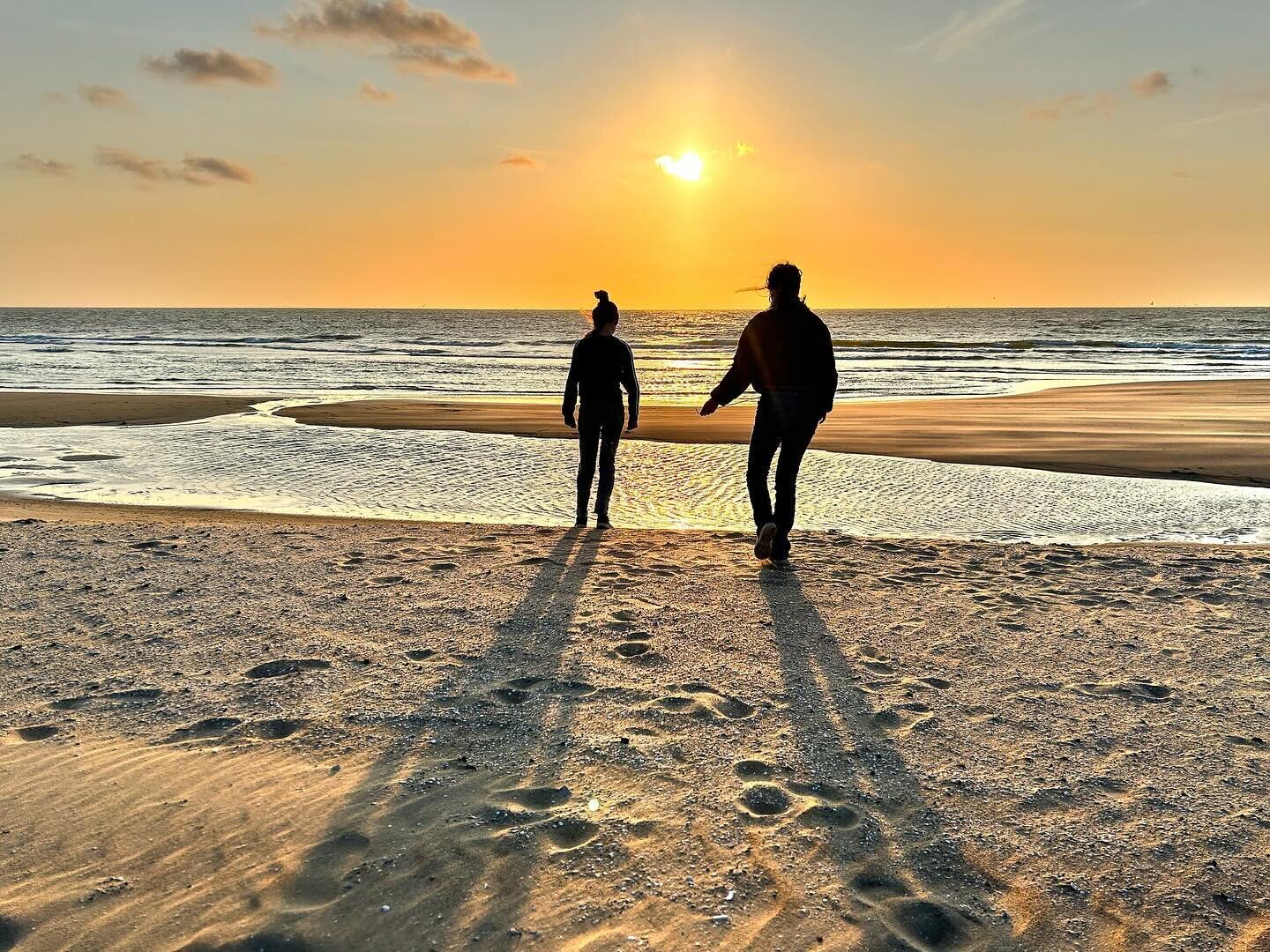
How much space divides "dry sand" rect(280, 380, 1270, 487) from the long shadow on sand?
10.4 metres

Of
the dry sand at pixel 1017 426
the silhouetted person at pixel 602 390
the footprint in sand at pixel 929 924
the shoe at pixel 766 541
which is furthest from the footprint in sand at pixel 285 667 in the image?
the dry sand at pixel 1017 426

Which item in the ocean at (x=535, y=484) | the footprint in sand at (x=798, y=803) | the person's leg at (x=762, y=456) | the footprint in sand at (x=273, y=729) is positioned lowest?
the footprint in sand at (x=273, y=729)

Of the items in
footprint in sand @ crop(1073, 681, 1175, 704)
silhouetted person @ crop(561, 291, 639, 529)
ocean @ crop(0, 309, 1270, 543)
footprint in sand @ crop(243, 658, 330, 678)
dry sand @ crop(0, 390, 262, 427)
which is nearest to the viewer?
footprint in sand @ crop(1073, 681, 1175, 704)

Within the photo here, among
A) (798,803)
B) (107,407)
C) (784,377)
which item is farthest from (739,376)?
(107,407)

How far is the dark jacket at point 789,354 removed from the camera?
6.29 meters

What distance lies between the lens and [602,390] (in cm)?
794

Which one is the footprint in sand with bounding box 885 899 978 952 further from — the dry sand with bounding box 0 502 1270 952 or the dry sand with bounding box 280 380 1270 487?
the dry sand with bounding box 280 380 1270 487

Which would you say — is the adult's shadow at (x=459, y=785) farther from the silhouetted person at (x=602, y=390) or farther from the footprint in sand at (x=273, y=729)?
the silhouetted person at (x=602, y=390)

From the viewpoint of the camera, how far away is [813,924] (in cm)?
251

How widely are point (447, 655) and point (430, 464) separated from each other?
7.99 metres

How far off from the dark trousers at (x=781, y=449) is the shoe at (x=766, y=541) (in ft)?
0.14

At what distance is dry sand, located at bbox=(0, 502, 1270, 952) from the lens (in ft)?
8.38

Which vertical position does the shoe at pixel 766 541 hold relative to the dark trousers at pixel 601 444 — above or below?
below

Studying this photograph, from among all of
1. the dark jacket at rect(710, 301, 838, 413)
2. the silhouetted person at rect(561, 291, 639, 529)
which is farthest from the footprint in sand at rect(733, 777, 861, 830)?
the silhouetted person at rect(561, 291, 639, 529)
